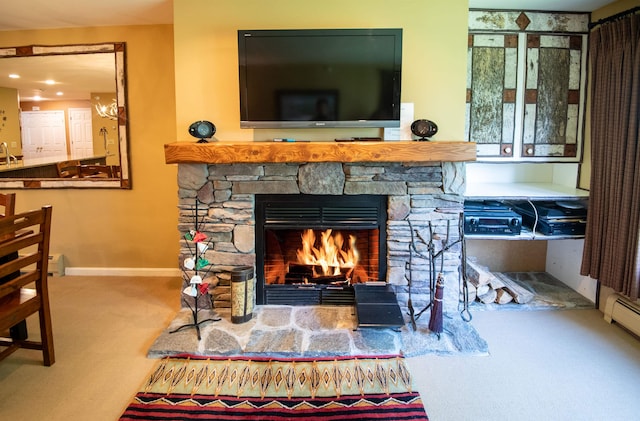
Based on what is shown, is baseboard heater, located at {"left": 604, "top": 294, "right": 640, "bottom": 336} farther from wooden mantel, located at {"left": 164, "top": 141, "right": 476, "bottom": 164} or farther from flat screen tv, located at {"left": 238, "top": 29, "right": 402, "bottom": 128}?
flat screen tv, located at {"left": 238, "top": 29, "right": 402, "bottom": 128}

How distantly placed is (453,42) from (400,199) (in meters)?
1.06

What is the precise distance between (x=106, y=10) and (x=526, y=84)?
10.2 ft

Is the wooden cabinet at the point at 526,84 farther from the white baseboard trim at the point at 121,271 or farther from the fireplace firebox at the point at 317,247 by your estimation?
the white baseboard trim at the point at 121,271

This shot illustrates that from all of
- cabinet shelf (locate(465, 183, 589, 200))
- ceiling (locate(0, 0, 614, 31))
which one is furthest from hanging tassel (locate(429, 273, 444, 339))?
ceiling (locate(0, 0, 614, 31))

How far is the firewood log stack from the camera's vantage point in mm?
3479

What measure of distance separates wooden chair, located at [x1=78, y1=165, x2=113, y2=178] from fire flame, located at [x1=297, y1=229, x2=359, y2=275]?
6.25ft

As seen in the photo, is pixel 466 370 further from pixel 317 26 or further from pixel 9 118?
pixel 9 118

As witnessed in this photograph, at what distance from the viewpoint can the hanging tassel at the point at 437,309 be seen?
2.88 meters

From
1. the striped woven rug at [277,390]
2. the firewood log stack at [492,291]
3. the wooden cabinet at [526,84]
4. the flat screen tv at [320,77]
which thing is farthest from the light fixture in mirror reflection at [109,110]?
the firewood log stack at [492,291]

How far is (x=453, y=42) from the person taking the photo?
302cm

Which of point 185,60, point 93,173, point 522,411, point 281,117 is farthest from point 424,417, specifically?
point 93,173

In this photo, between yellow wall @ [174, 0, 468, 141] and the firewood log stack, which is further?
the firewood log stack

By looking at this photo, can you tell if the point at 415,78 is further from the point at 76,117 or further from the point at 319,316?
the point at 76,117

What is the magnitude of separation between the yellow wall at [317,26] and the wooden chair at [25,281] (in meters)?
1.11
